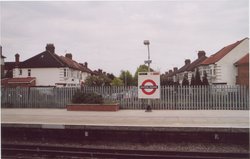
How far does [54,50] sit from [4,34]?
124 feet

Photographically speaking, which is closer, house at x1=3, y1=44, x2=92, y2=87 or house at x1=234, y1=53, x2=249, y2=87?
house at x1=234, y1=53, x2=249, y2=87

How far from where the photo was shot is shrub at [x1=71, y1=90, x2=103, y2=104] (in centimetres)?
2092

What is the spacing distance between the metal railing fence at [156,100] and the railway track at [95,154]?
10.8 meters

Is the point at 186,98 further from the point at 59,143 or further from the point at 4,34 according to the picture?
the point at 4,34

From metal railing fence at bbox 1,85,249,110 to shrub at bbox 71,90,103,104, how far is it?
0.89 m

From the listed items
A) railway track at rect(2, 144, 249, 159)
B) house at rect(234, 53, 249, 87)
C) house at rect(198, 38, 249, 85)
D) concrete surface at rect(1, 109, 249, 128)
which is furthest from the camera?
house at rect(198, 38, 249, 85)

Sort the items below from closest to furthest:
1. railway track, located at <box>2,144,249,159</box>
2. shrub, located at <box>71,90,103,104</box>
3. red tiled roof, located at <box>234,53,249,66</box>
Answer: railway track, located at <box>2,144,249,159</box> < shrub, located at <box>71,90,103,104</box> < red tiled roof, located at <box>234,53,249,66</box>

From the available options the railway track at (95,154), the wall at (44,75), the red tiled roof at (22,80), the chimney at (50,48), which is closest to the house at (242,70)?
the railway track at (95,154)

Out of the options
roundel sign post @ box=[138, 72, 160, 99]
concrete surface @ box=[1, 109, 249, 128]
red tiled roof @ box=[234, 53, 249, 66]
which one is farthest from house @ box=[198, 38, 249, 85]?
concrete surface @ box=[1, 109, 249, 128]

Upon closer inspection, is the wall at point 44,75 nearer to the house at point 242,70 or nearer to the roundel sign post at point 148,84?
the house at point 242,70

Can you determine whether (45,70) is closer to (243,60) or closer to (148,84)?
(148,84)

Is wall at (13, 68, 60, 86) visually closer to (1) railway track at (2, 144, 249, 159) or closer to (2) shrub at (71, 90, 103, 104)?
(2) shrub at (71, 90, 103, 104)

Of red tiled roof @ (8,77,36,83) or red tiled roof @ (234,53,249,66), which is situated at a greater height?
red tiled roof @ (234,53,249,66)

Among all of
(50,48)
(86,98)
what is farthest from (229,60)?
(50,48)
